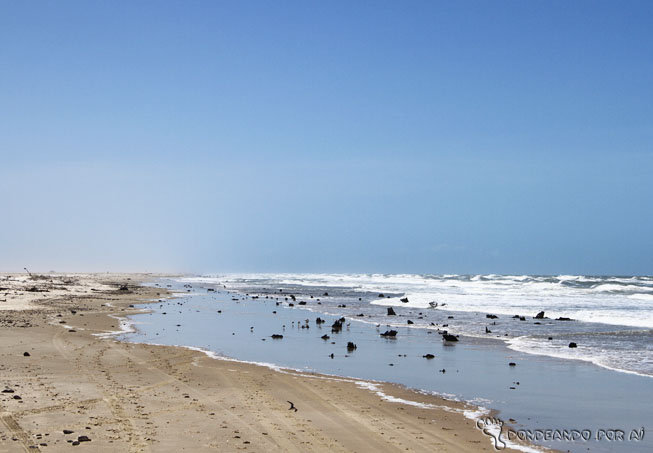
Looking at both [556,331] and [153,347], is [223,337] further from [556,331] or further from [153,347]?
[556,331]

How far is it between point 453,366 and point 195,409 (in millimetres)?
8703

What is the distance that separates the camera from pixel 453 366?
16703 mm

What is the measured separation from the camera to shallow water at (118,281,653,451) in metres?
11.0

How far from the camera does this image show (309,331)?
2608 centimetres

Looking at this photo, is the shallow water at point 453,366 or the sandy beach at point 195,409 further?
the shallow water at point 453,366

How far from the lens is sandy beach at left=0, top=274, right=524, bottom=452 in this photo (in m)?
8.55

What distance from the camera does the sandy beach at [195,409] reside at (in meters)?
8.55

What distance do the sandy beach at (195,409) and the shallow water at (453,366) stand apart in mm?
1452

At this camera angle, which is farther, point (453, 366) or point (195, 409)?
point (453, 366)

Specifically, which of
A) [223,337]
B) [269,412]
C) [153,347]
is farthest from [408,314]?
[269,412]

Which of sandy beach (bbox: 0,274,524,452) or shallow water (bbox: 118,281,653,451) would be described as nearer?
sandy beach (bbox: 0,274,524,452)

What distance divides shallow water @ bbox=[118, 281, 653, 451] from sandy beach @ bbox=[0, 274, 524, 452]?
1452 mm

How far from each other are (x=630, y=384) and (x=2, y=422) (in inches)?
524

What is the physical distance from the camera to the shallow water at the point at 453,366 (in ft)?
35.9
